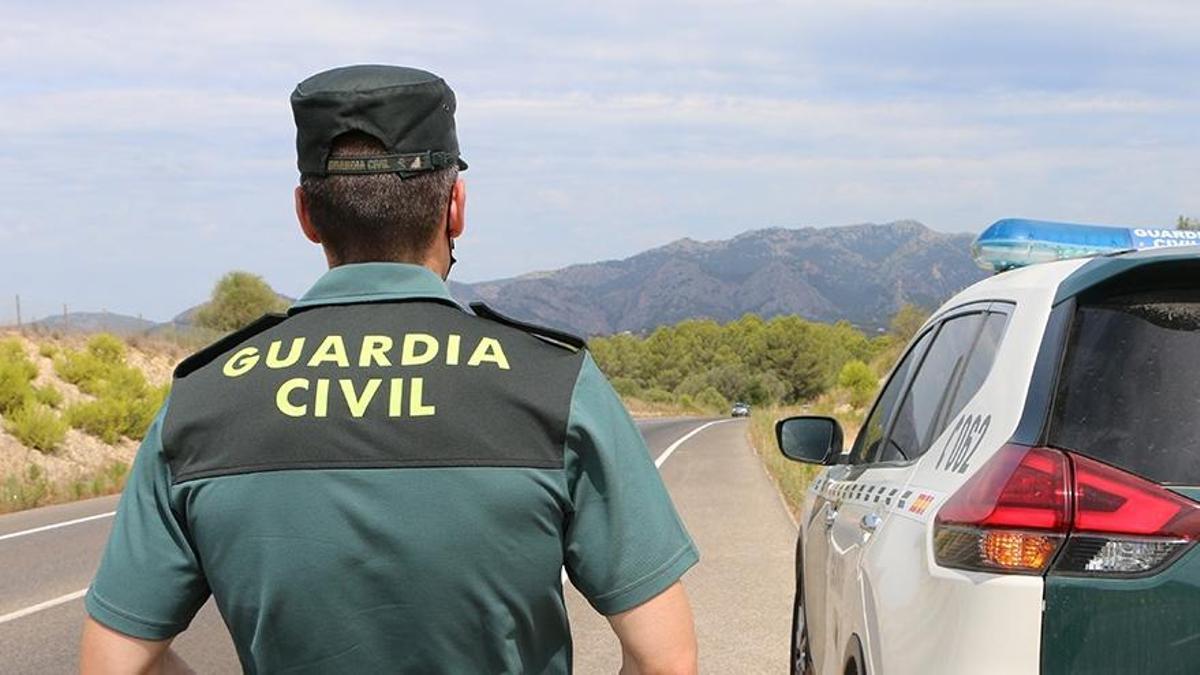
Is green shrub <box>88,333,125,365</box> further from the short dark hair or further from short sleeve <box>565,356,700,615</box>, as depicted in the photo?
short sleeve <box>565,356,700,615</box>

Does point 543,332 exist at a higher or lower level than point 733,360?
higher

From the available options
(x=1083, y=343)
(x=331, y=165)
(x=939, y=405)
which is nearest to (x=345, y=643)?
(x=331, y=165)

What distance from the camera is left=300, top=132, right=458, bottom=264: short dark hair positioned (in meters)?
2.29

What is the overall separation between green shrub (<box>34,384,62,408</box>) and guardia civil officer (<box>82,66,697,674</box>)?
30596 millimetres

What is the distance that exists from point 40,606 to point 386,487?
909 cm

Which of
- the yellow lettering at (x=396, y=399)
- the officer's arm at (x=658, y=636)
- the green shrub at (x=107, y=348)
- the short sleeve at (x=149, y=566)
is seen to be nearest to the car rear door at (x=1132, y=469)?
the officer's arm at (x=658, y=636)

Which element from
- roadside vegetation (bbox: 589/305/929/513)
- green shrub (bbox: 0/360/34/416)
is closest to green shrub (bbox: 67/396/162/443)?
green shrub (bbox: 0/360/34/416)

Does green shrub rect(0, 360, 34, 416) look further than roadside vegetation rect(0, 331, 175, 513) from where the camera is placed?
Yes

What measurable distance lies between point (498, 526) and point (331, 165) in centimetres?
61

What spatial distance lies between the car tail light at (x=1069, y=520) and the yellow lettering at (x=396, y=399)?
121 centimetres

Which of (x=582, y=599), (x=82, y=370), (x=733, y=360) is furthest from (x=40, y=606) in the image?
(x=733, y=360)

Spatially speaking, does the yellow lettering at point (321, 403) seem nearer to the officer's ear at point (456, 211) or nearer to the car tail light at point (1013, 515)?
the officer's ear at point (456, 211)

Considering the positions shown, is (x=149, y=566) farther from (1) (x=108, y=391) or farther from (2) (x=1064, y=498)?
(1) (x=108, y=391)

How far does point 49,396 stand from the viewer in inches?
1235
